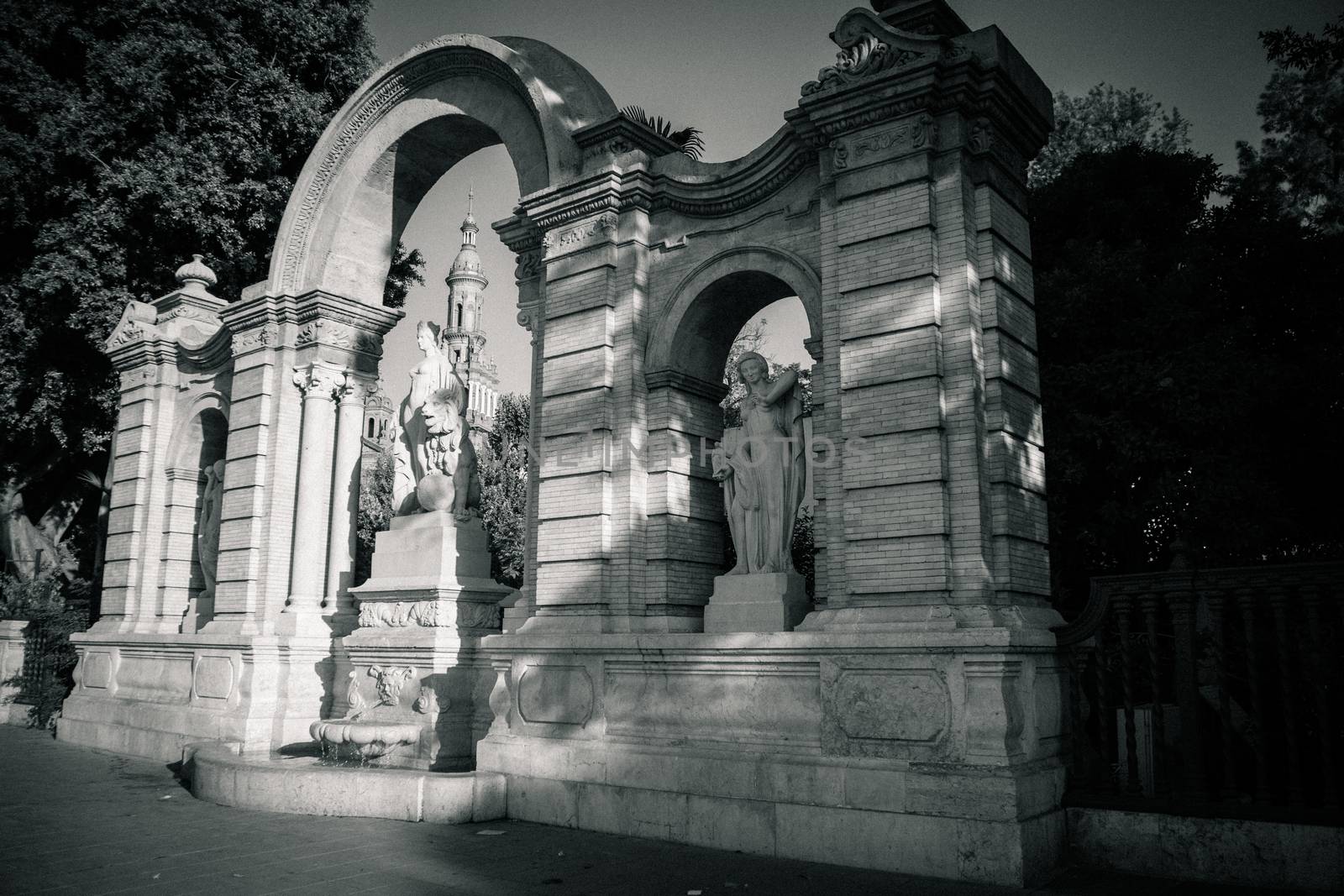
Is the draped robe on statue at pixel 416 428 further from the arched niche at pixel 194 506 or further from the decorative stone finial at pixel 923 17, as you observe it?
the decorative stone finial at pixel 923 17

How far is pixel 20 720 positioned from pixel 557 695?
48.6 feet

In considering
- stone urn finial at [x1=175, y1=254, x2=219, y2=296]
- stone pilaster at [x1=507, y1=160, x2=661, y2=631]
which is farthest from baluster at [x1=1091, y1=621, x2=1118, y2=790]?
stone urn finial at [x1=175, y1=254, x2=219, y2=296]

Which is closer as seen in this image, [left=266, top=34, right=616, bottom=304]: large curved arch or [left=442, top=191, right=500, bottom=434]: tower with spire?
[left=266, top=34, right=616, bottom=304]: large curved arch

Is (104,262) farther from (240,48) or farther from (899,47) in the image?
(899,47)

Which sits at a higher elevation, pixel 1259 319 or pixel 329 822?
pixel 1259 319

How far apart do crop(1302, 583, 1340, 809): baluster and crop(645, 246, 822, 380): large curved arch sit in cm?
482

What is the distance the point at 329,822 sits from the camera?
375 inches

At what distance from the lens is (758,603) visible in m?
9.61

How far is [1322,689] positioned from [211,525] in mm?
15520

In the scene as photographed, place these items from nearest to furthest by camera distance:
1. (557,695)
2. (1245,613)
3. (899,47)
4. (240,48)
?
(1245,613)
(899,47)
(557,695)
(240,48)

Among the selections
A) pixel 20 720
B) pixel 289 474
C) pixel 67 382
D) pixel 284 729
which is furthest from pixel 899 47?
pixel 20 720

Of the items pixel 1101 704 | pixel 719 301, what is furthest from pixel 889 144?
pixel 1101 704

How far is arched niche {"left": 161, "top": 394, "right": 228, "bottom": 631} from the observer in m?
16.4

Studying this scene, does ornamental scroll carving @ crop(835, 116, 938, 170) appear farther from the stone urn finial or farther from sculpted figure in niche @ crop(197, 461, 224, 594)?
the stone urn finial
